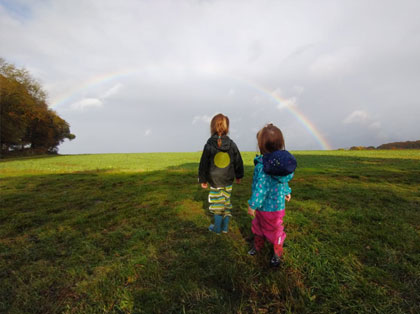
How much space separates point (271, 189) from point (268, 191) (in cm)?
6

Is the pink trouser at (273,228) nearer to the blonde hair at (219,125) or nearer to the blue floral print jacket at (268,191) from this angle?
the blue floral print jacket at (268,191)

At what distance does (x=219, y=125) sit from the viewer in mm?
3936

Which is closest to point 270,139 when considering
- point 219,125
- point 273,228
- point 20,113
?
point 219,125

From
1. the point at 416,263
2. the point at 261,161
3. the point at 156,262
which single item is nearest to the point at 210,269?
the point at 156,262

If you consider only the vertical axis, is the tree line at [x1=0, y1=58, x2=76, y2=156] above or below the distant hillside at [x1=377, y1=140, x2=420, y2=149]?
above

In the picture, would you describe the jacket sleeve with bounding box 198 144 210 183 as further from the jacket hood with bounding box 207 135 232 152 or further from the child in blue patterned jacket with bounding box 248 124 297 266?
the child in blue patterned jacket with bounding box 248 124 297 266

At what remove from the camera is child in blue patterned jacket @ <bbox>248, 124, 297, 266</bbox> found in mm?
2896

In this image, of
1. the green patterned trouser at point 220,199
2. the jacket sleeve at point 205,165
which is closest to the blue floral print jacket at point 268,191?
the green patterned trouser at point 220,199

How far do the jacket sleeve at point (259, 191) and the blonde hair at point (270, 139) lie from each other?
318 mm

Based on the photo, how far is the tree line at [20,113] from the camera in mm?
30344

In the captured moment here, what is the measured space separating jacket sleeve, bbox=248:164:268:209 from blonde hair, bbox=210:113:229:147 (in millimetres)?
1199

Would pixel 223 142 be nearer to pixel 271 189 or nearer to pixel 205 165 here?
pixel 205 165

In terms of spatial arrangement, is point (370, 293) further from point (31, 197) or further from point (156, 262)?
point (31, 197)

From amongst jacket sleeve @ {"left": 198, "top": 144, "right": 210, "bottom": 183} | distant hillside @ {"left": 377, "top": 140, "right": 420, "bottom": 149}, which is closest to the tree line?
jacket sleeve @ {"left": 198, "top": 144, "right": 210, "bottom": 183}
